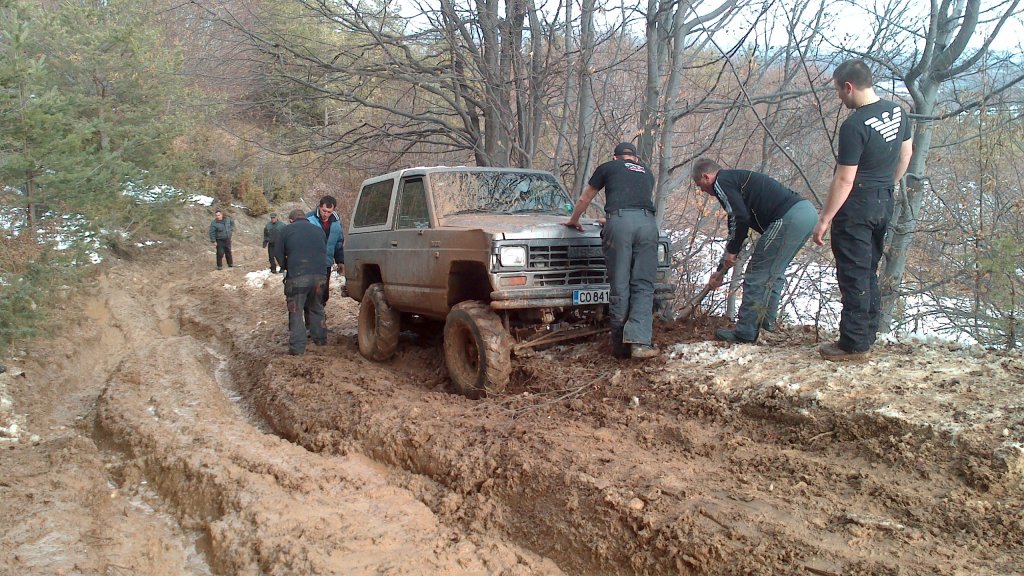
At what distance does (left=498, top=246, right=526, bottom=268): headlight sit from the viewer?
563 cm

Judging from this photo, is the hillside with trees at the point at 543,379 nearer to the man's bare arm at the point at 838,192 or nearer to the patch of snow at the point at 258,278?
the man's bare arm at the point at 838,192

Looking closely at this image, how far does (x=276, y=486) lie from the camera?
14.8ft

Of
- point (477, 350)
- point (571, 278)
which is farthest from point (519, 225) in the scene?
point (477, 350)

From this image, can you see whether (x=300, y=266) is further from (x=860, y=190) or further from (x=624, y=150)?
(x=860, y=190)

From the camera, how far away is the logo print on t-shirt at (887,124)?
4.63 m

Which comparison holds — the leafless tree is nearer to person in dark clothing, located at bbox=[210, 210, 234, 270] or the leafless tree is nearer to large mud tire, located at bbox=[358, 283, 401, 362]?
large mud tire, located at bbox=[358, 283, 401, 362]

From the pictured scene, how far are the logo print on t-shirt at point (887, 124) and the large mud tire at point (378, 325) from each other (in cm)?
494

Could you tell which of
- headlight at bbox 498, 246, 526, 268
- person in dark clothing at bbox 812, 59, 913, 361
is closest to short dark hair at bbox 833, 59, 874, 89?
person in dark clothing at bbox 812, 59, 913, 361

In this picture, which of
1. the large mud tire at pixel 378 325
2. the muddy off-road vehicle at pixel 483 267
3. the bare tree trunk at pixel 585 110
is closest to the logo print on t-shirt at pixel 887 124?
the muddy off-road vehicle at pixel 483 267

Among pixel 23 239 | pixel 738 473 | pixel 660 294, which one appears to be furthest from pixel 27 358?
pixel 738 473

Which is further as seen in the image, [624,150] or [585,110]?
[585,110]

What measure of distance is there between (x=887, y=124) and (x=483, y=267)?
3.18 m

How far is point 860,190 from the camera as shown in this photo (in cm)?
471

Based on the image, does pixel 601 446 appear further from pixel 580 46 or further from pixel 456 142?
pixel 456 142
